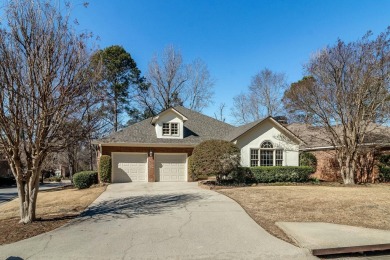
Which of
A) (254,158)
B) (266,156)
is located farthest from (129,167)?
(266,156)

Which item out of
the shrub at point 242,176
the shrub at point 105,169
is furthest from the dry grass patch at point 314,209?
the shrub at point 105,169

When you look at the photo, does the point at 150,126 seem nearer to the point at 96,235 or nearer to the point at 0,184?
the point at 96,235

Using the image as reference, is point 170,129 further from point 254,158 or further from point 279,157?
point 279,157

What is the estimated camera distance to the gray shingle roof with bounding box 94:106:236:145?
2072cm

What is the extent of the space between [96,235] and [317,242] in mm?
4957

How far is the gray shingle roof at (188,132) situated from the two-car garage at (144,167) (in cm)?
104

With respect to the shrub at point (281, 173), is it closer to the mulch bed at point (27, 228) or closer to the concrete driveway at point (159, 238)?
the concrete driveway at point (159, 238)

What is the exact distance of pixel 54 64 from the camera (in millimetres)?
7840

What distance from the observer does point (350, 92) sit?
17.8m

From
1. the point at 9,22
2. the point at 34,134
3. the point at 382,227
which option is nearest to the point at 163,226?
the point at 34,134

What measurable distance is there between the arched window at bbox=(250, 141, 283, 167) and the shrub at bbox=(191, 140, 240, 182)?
12.0 ft

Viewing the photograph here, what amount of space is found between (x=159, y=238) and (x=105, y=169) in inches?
545

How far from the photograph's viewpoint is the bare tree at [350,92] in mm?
17188

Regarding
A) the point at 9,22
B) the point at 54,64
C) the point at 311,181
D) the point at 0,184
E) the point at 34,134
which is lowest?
the point at 0,184
